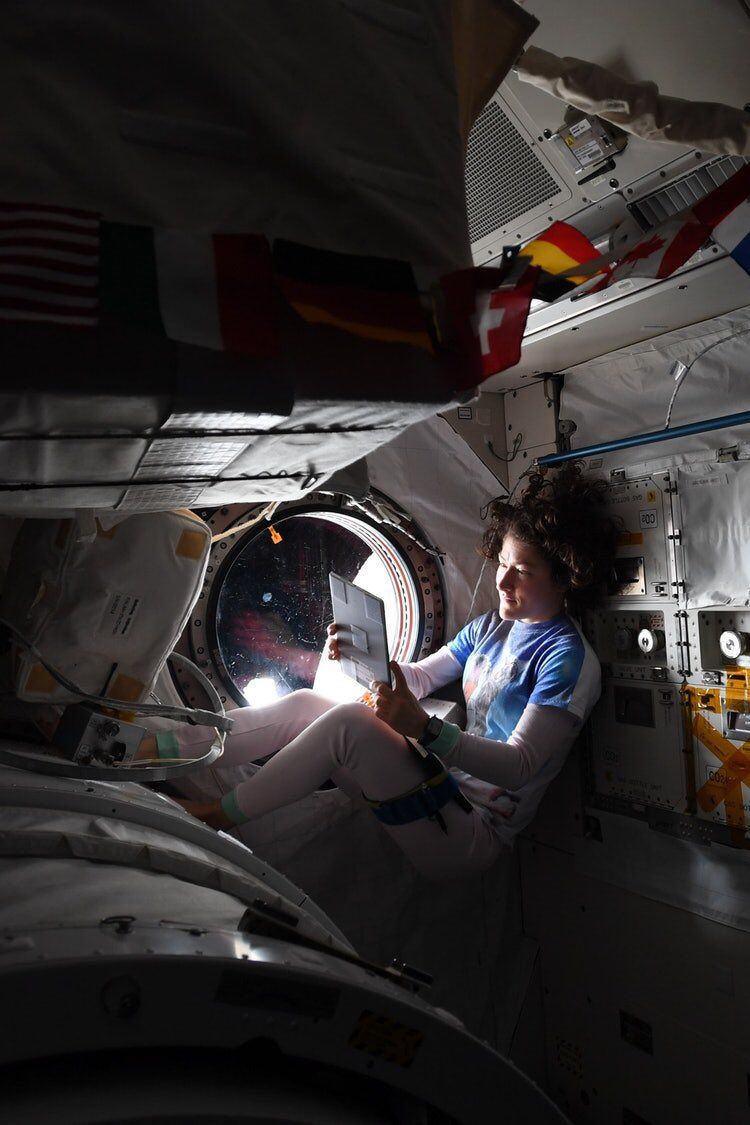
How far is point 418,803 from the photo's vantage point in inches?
108

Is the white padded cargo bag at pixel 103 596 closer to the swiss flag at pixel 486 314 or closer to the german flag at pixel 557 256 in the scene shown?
the swiss flag at pixel 486 314

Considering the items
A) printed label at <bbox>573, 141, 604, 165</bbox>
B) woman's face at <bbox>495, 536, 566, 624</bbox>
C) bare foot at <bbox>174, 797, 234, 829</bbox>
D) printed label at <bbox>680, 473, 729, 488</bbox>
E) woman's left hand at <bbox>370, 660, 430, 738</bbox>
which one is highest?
printed label at <bbox>573, 141, 604, 165</bbox>

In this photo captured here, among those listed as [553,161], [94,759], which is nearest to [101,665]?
[94,759]

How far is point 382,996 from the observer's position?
104 cm

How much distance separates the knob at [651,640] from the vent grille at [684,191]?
61.5 inches

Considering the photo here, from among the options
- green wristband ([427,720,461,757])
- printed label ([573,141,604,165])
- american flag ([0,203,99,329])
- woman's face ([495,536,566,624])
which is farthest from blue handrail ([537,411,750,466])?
american flag ([0,203,99,329])

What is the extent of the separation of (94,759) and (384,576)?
214cm

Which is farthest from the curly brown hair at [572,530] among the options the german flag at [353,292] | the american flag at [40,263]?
the american flag at [40,263]

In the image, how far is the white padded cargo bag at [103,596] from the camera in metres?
1.82

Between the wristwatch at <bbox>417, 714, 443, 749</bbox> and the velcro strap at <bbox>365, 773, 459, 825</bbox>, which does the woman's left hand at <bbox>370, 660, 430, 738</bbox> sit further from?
the velcro strap at <bbox>365, 773, 459, 825</bbox>

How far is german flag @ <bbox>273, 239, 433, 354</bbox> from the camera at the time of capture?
3.09ft

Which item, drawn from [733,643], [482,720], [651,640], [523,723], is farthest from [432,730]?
[733,643]

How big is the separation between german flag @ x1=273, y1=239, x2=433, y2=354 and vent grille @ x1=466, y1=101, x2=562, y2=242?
1.33m

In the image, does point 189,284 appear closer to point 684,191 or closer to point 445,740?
point 684,191
